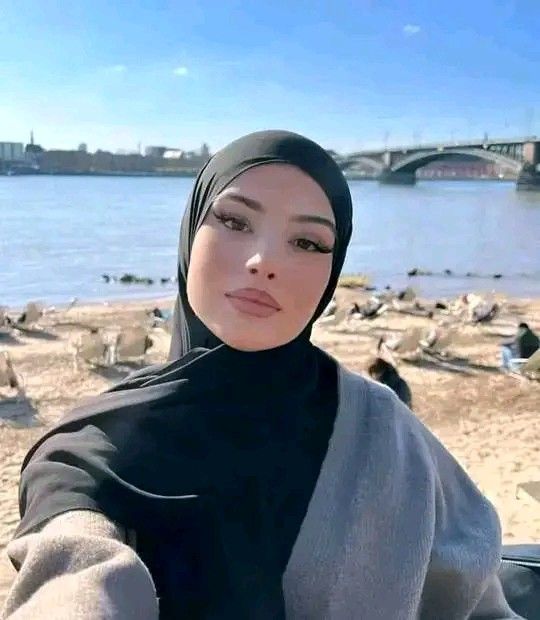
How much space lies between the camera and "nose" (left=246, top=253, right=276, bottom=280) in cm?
120

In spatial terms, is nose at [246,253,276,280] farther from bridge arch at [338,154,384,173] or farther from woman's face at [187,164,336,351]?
bridge arch at [338,154,384,173]

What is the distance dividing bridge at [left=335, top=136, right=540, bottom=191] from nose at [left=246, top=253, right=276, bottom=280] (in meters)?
43.7

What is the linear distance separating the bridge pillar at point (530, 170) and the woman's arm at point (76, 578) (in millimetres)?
51989

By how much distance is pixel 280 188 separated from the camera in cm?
122

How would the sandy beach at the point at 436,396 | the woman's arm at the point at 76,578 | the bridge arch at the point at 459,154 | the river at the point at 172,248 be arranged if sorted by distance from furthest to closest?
the bridge arch at the point at 459,154
the river at the point at 172,248
the sandy beach at the point at 436,396
the woman's arm at the point at 76,578

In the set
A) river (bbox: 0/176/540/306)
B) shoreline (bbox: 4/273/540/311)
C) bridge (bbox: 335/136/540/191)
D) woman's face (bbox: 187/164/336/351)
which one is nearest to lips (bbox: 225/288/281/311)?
woman's face (bbox: 187/164/336/351)

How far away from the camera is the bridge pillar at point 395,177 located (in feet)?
207

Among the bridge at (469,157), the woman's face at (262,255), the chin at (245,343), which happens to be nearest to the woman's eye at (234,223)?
the woman's face at (262,255)

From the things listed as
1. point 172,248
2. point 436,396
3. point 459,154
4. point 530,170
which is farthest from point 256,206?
point 530,170

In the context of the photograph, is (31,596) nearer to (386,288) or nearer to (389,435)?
(389,435)

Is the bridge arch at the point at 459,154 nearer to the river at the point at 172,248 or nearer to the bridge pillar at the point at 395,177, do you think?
the river at the point at 172,248

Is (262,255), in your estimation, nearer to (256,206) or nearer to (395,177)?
(256,206)

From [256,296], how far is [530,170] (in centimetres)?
5524

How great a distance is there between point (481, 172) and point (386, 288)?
282 feet
